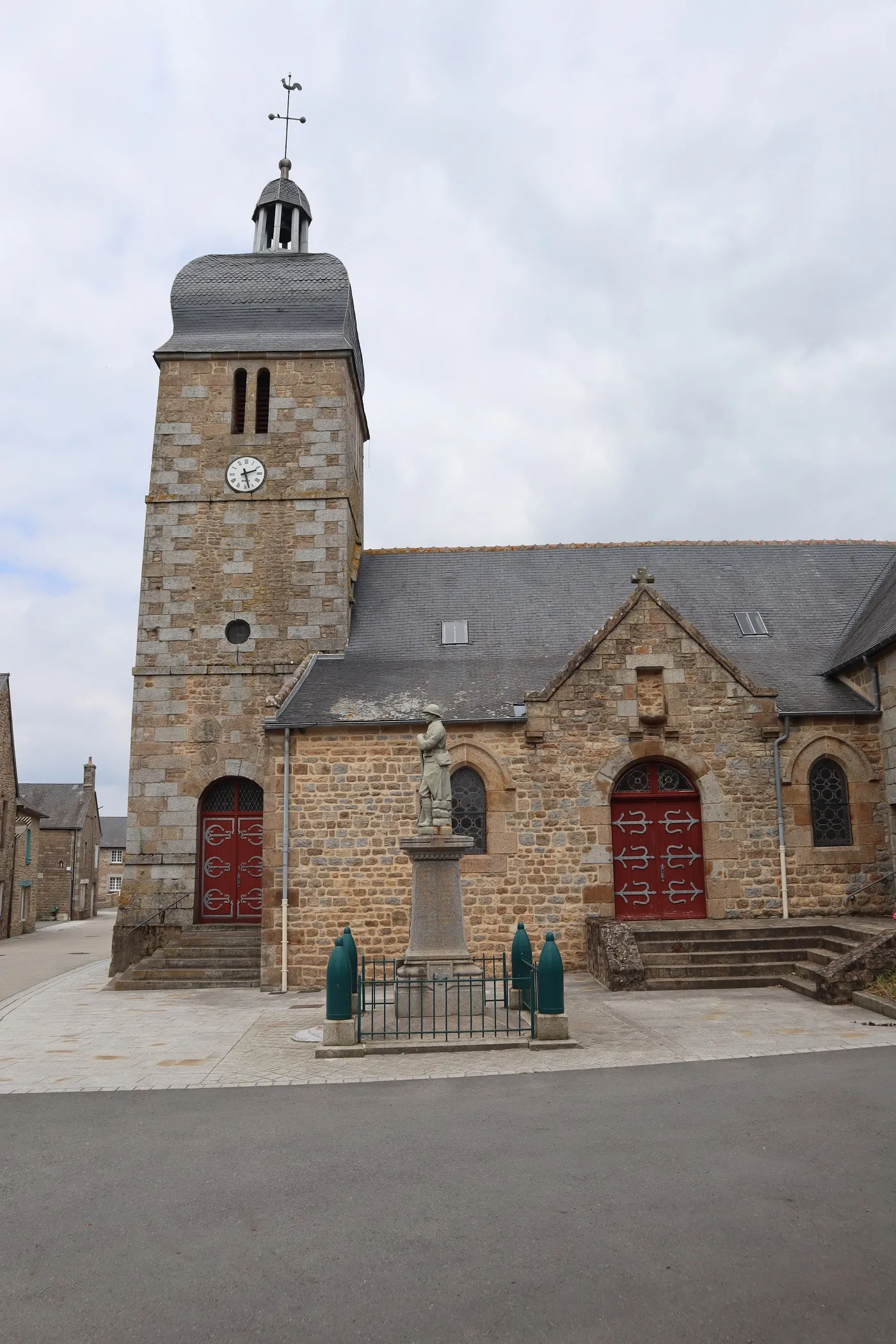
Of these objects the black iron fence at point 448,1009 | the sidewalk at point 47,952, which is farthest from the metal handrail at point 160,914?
the black iron fence at point 448,1009

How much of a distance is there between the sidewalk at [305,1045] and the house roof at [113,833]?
2048 inches

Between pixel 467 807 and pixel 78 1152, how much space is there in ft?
28.6

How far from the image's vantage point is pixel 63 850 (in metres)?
43.3

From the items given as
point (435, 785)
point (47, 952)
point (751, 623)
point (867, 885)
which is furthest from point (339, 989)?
point (47, 952)

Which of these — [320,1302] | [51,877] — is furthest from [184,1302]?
[51,877]

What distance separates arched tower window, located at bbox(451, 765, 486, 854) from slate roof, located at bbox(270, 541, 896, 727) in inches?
38.0

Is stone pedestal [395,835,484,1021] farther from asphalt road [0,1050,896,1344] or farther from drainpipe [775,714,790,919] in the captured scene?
drainpipe [775,714,790,919]

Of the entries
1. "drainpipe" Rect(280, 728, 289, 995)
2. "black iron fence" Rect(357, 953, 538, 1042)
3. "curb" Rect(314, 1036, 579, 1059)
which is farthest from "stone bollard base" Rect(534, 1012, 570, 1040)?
"drainpipe" Rect(280, 728, 289, 995)

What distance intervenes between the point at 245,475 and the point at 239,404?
179 cm

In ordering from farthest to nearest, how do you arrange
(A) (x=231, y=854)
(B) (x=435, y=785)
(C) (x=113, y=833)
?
(C) (x=113, y=833)
(A) (x=231, y=854)
(B) (x=435, y=785)

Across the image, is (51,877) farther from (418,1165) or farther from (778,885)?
(418,1165)

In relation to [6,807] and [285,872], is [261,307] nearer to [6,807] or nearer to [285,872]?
[285,872]

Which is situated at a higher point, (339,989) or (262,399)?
(262,399)

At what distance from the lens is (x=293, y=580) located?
674 inches
